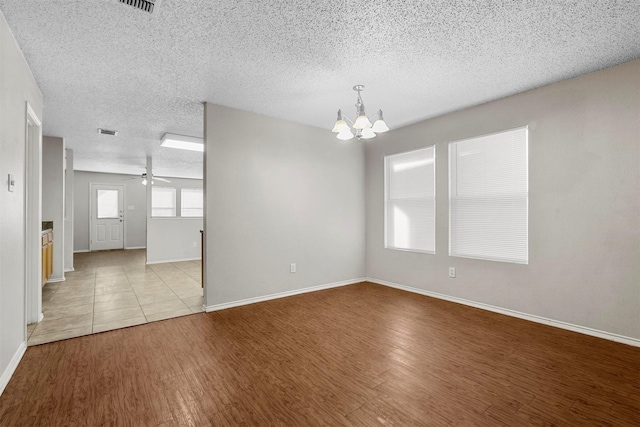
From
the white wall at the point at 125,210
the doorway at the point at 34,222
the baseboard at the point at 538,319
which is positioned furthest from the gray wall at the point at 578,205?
the white wall at the point at 125,210

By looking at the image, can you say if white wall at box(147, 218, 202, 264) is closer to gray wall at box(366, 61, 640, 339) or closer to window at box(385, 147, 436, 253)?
window at box(385, 147, 436, 253)

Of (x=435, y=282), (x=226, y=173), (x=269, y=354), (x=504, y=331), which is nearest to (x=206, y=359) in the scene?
(x=269, y=354)

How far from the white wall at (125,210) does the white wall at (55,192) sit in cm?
468

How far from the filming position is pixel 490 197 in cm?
372

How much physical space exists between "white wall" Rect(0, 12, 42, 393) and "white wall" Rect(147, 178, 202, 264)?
4.81m

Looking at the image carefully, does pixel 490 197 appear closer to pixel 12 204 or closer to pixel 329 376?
pixel 329 376

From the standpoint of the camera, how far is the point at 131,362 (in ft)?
7.93

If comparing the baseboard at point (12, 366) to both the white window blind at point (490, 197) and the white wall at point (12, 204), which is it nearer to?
the white wall at point (12, 204)

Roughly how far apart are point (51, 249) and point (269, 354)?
194 inches

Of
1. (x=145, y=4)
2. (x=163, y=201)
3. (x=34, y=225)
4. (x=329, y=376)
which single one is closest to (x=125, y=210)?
(x=163, y=201)

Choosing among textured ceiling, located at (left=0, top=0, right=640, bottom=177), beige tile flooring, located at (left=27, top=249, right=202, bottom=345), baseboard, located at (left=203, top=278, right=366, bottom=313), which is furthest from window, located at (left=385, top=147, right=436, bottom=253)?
beige tile flooring, located at (left=27, top=249, right=202, bottom=345)

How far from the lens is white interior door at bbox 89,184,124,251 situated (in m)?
9.34

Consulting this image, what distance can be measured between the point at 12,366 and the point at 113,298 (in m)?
2.09

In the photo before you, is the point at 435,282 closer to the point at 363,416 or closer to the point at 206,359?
the point at 363,416
